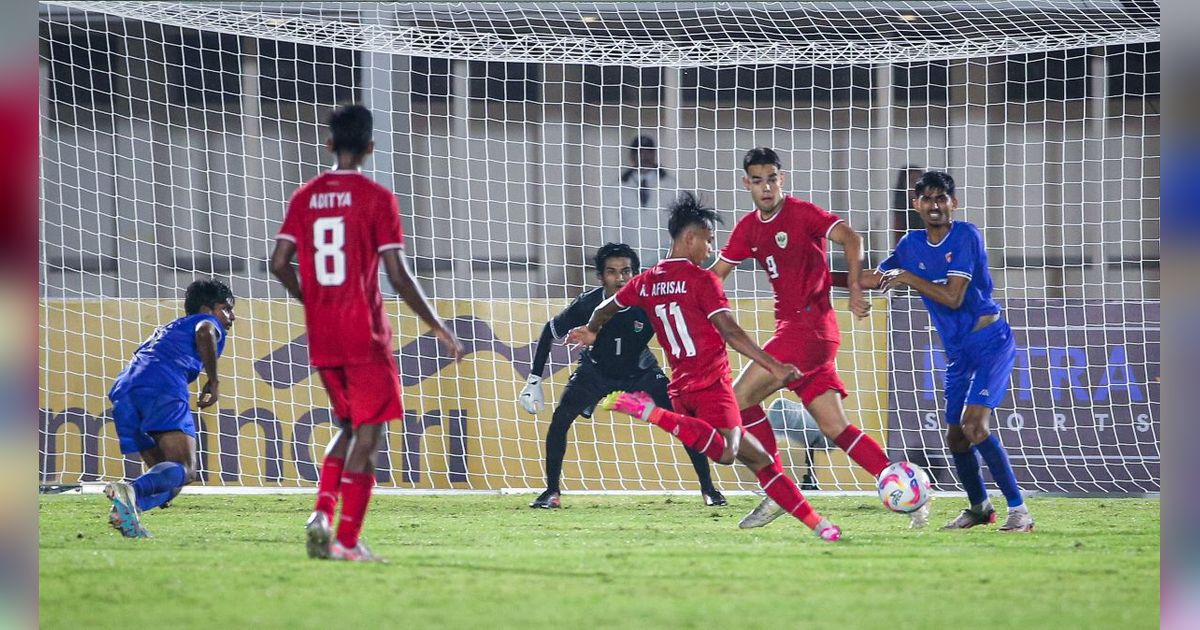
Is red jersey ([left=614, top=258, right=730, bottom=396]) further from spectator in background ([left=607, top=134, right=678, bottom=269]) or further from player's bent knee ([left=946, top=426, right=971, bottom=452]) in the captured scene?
spectator in background ([left=607, top=134, right=678, bottom=269])

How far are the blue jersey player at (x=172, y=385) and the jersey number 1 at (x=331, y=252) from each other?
1.88 m

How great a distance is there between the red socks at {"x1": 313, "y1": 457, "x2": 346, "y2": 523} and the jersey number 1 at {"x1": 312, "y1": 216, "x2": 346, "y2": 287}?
26.4 inches

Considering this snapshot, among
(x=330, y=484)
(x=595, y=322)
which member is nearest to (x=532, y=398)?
(x=595, y=322)

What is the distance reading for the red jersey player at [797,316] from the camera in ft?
20.1

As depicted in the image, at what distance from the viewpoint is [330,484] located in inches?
185

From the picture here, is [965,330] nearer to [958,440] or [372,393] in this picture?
[958,440]

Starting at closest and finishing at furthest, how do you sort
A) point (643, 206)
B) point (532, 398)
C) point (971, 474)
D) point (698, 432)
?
point (698, 432)
point (971, 474)
point (532, 398)
point (643, 206)

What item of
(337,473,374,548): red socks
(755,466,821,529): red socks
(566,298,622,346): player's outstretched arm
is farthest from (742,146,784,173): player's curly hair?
(337,473,374,548): red socks

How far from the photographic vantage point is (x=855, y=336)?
29.5 ft

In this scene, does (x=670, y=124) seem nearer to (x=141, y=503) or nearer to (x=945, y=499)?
(x=945, y=499)

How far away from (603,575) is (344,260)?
146 cm

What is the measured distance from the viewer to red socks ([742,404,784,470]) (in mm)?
6223

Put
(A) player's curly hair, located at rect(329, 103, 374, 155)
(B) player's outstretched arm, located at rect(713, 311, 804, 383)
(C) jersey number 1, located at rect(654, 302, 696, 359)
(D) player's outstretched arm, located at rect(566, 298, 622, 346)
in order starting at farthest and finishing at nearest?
(D) player's outstretched arm, located at rect(566, 298, 622, 346) < (C) jersey number 1, located at rect(654, 302, 696, 359) < (B) player's outstretched arm, located at rect(713, 311, 804, 383) < (A) player's curly hair, located at rect(329, 103, 374, 155)

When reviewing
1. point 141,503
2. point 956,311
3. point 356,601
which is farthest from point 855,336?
point 356,601
